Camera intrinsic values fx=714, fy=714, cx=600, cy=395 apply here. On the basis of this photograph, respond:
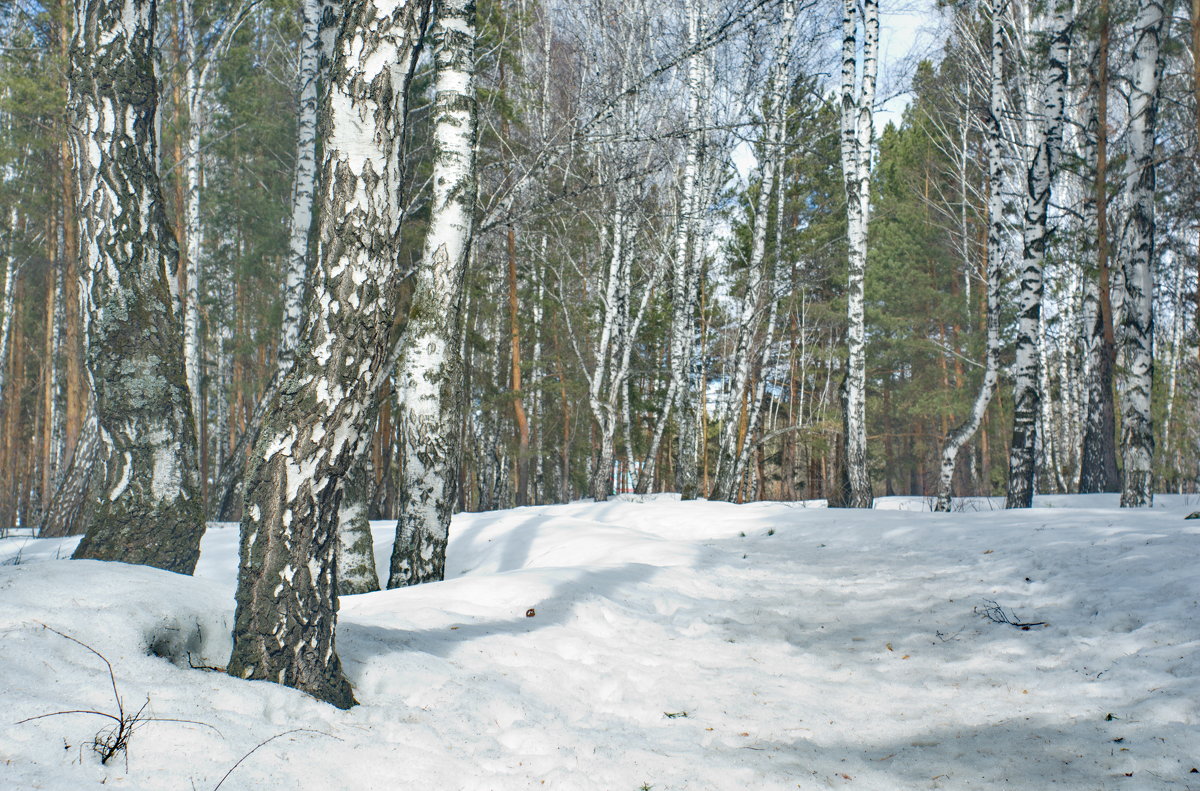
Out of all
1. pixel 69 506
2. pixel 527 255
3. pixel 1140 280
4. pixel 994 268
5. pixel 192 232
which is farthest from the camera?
pixel 527 255

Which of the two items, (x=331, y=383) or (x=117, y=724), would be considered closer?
(x=117, y=724)

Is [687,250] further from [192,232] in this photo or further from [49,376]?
[49,376]

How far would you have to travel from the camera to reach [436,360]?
528 centimetres

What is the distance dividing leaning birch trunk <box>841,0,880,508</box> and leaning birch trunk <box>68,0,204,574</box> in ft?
29.0

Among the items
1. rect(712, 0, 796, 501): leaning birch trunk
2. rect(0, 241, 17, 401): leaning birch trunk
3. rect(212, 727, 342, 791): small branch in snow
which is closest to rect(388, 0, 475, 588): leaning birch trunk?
rect(212, 727, 342, 791): small branch in snow

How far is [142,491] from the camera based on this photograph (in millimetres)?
3828

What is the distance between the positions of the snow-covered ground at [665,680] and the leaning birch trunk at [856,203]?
4.82 m

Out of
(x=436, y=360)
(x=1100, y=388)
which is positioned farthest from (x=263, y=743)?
(x=1100, y=388)

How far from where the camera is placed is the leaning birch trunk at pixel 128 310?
3.82 m

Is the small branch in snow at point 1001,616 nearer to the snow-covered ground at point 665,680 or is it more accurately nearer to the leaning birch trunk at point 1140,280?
the snow-covered ground at point 665,680

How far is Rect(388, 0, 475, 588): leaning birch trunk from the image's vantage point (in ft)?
17.2

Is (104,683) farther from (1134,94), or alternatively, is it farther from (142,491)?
(1134,94)

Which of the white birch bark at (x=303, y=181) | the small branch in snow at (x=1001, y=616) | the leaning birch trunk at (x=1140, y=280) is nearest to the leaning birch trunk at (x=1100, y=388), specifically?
the leaning birch trunk at (x=1140, y=280)

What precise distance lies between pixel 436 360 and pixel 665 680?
2865 mm
